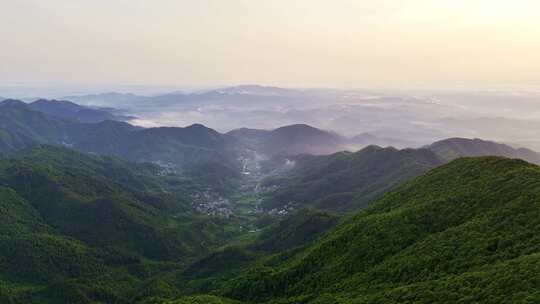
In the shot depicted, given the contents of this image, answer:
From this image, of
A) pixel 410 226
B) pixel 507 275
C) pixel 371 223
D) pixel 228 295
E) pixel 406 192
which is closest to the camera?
pixel 507 275

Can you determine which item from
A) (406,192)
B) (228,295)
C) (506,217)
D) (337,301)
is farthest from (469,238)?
(228,295)

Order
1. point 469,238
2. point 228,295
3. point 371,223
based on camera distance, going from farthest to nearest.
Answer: point 228,295
point 371,223
point 469,238

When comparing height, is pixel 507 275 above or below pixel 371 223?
above

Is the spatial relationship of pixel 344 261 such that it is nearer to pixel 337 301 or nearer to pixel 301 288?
pixel 301 288

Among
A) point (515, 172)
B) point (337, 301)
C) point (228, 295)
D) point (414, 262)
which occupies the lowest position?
point (228, 295)

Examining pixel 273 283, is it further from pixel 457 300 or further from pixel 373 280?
pixel 457 300

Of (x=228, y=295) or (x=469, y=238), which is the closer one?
(x=469, y=238)

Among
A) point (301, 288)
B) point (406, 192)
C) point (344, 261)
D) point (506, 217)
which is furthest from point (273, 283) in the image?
point (506, 217)
